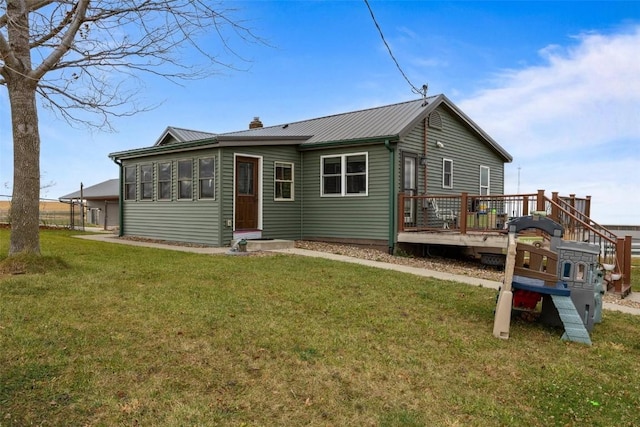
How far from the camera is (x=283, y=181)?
13070mm

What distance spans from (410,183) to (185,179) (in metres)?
6.76

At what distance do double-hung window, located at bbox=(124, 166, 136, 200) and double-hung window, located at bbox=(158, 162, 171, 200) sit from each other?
6.15 feet

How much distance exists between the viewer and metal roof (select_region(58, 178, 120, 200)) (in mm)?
28852

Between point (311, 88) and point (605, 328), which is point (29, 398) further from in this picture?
point (311, 88)

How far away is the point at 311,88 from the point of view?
1526cm

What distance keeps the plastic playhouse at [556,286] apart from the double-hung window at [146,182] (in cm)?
1234

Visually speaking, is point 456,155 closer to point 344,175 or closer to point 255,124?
point 344,175

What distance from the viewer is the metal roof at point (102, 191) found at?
28.9 meters

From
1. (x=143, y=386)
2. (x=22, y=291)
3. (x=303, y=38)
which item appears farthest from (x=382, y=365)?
(x=303, y=38)

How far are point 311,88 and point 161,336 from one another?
12.5m

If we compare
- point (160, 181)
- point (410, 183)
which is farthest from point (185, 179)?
point (410, 183)

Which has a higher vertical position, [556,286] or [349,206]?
[349,206]

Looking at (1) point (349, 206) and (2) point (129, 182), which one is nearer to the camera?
(1) point (349, 206)

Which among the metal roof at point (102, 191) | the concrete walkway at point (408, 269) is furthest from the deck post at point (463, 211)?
the metal roof at point (102, 191)
